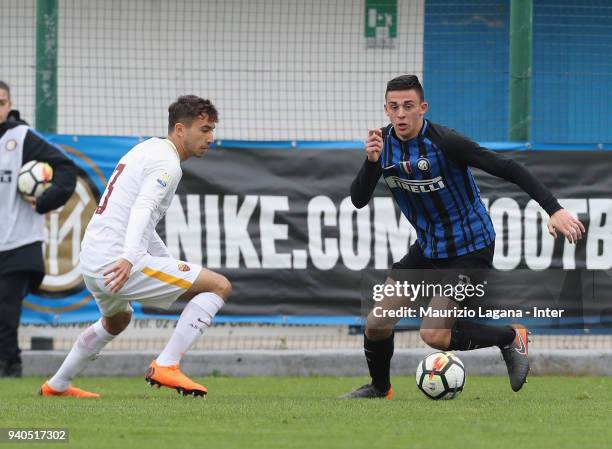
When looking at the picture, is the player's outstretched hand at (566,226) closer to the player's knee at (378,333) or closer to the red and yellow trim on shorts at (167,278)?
the player's knee at (378,333)

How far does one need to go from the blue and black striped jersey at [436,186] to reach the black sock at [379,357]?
2.01 feet

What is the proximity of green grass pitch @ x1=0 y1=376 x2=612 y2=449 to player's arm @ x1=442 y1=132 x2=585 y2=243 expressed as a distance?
110 cm

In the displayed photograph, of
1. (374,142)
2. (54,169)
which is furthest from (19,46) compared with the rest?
(374,142)

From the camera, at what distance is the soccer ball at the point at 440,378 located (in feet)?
24.4

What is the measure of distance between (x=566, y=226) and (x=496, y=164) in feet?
2.12

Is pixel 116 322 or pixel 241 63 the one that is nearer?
pixel 116 322

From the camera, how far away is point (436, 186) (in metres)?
7.51

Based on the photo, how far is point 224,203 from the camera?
10359mm

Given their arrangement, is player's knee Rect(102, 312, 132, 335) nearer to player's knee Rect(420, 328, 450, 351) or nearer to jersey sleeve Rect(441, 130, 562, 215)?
player's knee Rect(420, 328, 450, 351)

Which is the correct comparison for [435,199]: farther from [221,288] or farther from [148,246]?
[148,246]

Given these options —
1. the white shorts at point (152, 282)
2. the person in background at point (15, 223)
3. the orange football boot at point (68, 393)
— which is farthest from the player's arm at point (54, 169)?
the white shorts at point (152, 282)

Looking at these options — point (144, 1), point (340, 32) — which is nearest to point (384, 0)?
point (340, 32)

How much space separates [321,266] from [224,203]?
0.95 metres

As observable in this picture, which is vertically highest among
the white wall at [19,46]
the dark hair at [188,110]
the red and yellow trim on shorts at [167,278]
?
the white wall at [19,46]
